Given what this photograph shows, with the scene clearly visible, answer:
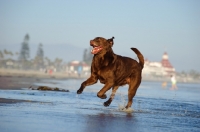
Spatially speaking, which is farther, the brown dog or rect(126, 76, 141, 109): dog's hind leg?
rect(126, 76, 141, 109): dog's hind leg

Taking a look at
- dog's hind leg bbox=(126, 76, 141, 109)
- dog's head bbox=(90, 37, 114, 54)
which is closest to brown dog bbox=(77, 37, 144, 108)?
dog's head bbox=(90, 37, 114, 54)

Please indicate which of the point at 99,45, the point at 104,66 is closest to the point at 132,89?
the point at 104,66

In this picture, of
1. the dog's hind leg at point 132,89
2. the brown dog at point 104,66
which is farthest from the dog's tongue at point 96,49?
the dog's hind leg at point 132,89

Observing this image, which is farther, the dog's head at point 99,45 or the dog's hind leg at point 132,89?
the dog's hind leg at point 132,89

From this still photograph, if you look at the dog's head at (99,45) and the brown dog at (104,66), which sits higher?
the dog's head at (99,45)

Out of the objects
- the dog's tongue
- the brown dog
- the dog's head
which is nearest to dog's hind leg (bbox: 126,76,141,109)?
the brown dog

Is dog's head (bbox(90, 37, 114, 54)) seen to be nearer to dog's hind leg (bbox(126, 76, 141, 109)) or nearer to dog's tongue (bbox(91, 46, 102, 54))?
dog's tongue (bbox(91, 46, 102, 54))

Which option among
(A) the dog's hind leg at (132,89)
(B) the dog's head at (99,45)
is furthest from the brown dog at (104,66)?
(A) the dog's hind leg at (132,89)

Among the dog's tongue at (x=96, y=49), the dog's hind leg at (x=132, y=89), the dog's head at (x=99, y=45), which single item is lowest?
the dog's hind leg at (x=132, y=89)

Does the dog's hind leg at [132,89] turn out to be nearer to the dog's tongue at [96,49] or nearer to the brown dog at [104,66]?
the brown dog at [104,66]

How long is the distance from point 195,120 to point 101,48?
8.46 feet

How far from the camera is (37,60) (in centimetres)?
15362

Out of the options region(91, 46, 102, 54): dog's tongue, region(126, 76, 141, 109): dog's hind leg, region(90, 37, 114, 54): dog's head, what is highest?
region(90, 37, 114, 54): dog's head

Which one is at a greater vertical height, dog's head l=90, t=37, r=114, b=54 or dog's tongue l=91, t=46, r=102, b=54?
dog's head l=90, t=37, r=114, b=54
